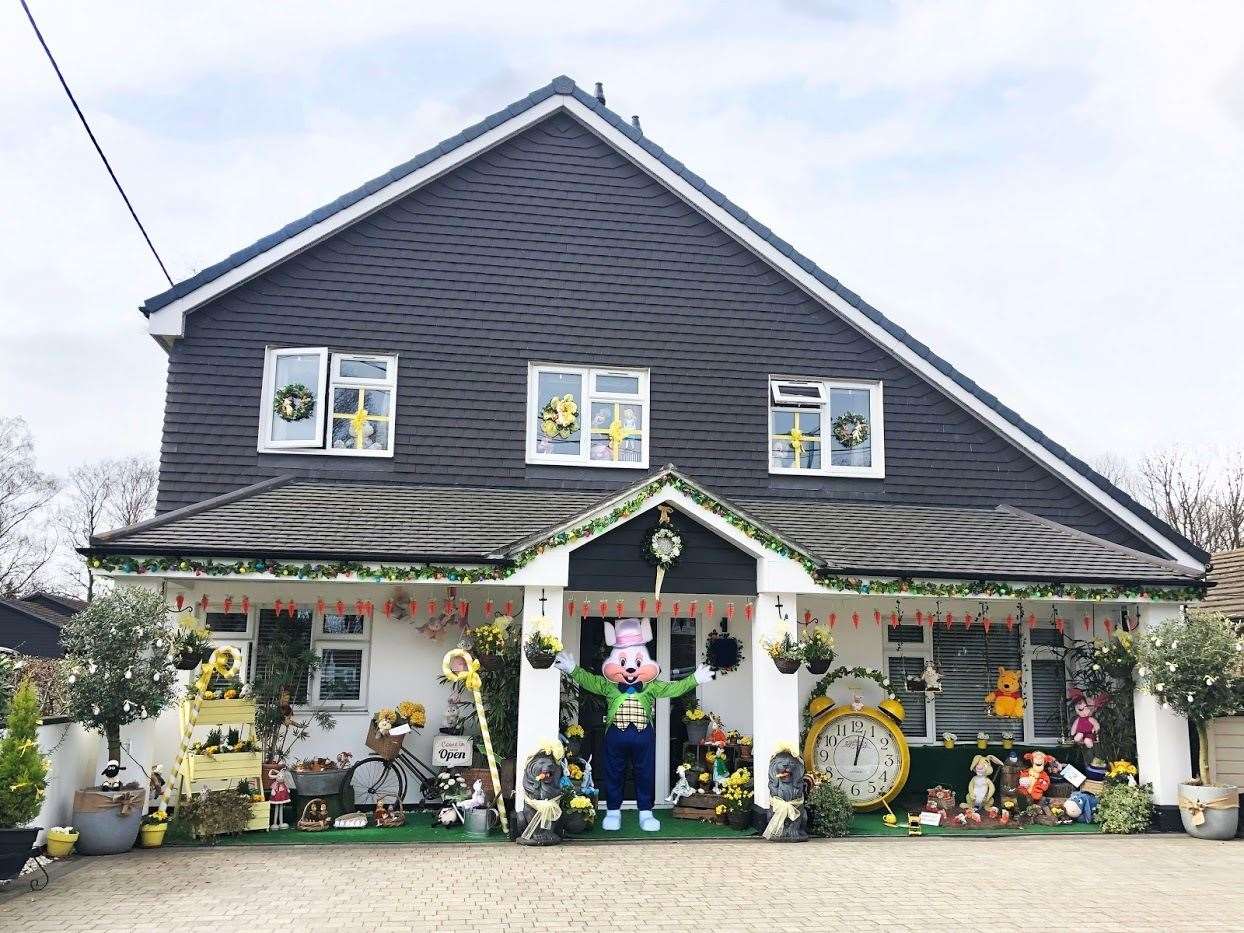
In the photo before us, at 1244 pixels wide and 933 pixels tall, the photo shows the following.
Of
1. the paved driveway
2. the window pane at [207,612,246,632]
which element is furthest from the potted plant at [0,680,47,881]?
the window pane at [207,612,246,632]

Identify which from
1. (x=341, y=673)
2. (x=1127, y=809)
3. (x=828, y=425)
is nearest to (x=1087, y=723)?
(x=1127, y=809)

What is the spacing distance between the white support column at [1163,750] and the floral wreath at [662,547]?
5587 mm

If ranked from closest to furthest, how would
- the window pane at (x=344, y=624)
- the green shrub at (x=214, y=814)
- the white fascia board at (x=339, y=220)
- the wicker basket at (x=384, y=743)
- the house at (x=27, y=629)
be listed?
1. the green shrub at (x=214, y=814)
2. the wicker basket at (x=384, y=743)
3. the window pane at (x=344, y=624)
4. the white fascia board at (x=339, y=220)
5. the house at (x=27, y=629)

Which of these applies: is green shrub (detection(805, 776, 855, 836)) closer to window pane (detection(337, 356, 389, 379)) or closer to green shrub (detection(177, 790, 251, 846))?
green shrub (detection(177, 790, 251, 846))

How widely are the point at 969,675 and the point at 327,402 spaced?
8862 millimetres

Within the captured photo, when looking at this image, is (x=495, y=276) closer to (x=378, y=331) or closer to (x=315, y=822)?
(x=378, y=331)

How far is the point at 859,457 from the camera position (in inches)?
551

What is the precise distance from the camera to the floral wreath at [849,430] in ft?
45.9

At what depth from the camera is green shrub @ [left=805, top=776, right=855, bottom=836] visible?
1074 centimetres

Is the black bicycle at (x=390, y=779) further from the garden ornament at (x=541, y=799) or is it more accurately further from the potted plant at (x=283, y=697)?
the garden ornament at (x=541, y=799)

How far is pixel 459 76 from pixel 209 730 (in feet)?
24.6

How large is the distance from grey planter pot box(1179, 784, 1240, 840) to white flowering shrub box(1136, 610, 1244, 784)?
0.78ft

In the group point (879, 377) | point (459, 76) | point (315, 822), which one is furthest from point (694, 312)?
point (315, 822)

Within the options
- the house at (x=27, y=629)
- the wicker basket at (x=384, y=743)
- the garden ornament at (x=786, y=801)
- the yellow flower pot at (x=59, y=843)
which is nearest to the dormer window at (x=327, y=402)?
the wicker basket at (x=384, y=743)
